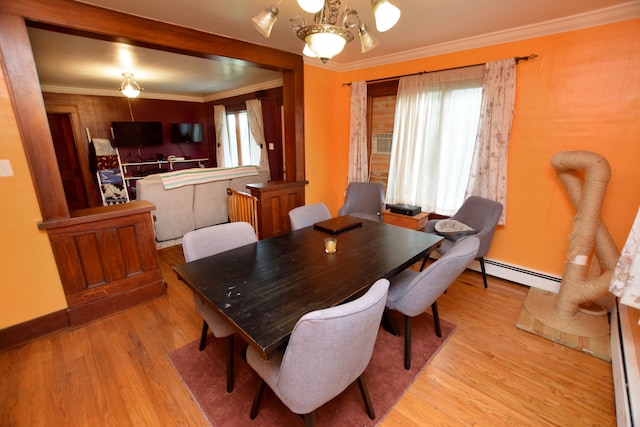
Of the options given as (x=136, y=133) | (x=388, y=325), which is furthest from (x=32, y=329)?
(x=136, y=133)

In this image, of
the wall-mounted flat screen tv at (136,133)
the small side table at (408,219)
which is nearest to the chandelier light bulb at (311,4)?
the small side table at (408,219)

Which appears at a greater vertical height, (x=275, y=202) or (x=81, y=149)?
(x=81, y=149)

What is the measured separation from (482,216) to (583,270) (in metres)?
0.79

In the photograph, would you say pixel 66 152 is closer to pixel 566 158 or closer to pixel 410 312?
pixel 410 312

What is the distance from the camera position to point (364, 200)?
Answer: 11.3ft

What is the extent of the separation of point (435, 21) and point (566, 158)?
4.94ft

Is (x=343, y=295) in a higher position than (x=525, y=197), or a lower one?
lower

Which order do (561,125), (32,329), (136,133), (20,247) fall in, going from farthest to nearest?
(136,133)
(561,125)
(32,329)
(20,247)

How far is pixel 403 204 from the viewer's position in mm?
3383

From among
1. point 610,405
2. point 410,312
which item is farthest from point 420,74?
point 610,405

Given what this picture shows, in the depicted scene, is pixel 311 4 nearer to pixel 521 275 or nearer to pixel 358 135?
pixel 358 135

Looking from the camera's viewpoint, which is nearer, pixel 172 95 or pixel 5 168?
pixel 5 168

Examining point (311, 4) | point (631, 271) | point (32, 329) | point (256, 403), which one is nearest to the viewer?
point (631, 271)

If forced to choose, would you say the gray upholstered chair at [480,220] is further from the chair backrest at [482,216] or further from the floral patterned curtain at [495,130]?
the floral patterned curtain at [495,130]
